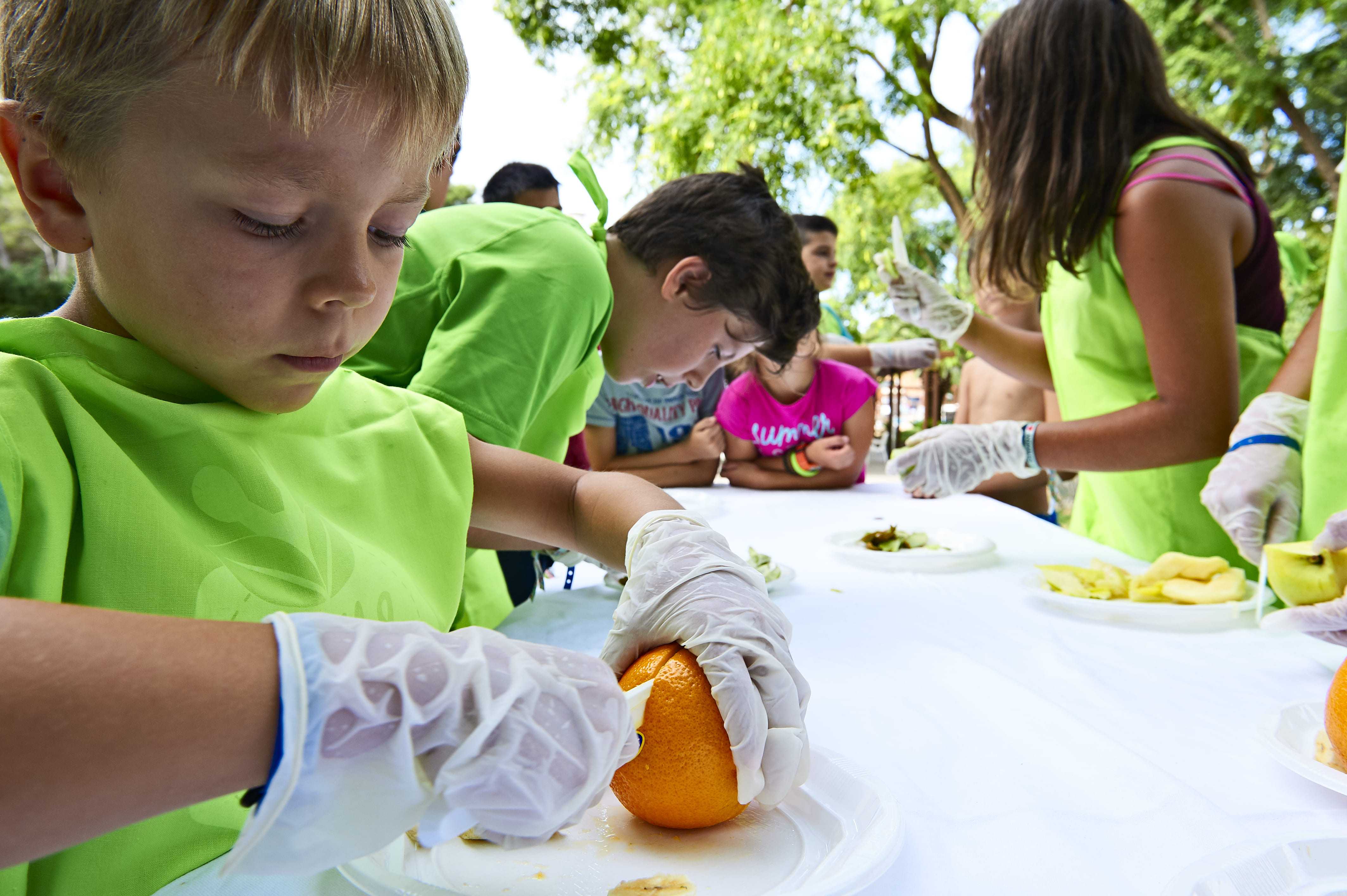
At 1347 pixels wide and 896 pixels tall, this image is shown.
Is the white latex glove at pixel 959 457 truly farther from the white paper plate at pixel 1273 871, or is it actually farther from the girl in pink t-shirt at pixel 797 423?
the white paper plate at pixel 1273 871

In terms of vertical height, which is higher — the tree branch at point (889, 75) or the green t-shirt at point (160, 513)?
the tree branch at point (889, 75)

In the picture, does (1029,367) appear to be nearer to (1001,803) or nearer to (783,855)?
(1001,803)

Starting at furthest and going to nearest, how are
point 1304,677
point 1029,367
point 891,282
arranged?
point 891,282 < point 1029,367 < point 1304,677

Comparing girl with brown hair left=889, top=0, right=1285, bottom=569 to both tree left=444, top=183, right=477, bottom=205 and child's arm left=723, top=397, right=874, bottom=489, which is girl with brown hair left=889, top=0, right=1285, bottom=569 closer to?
child's arm left=723, top=397, right=874, bottom=489

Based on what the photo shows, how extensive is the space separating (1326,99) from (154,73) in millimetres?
12018

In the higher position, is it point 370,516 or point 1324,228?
point 1324,228

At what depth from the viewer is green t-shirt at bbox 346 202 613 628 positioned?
5.07 ft

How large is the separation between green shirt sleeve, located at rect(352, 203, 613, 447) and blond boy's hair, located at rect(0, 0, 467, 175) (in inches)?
28.9

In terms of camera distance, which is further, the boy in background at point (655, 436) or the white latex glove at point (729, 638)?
the boy in background at point (655, 436)

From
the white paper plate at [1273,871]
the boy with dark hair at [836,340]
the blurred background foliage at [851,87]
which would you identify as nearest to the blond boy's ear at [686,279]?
the white paper plate at [1273,871]

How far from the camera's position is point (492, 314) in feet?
5.24

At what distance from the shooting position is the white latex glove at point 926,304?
3.25 meters

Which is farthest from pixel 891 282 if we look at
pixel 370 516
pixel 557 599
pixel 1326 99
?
pixel 1326 99

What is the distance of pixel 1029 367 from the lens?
316 cm
